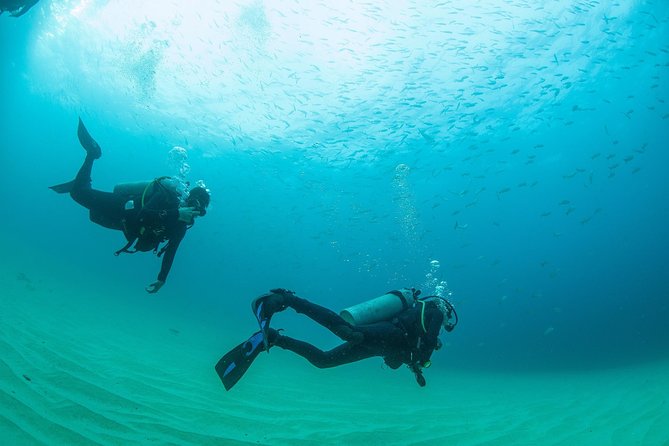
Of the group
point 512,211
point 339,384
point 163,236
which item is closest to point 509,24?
point 339,384

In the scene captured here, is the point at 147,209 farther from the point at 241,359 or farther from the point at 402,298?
the point at 402,298

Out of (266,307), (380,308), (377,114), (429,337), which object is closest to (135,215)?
(266,307)

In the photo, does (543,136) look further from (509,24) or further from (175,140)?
(175,140)

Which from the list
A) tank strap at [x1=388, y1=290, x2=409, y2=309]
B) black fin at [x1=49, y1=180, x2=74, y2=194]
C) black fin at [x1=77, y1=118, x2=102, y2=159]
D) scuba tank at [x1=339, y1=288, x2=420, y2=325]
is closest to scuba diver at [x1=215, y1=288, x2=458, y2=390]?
scuba tank at [x1=339, y1=288, x2=420, y2=325]

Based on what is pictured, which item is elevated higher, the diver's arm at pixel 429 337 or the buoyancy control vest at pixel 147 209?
the buoyancy control vest at pixel 147 209

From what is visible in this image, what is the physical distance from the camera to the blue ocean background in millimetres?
21203

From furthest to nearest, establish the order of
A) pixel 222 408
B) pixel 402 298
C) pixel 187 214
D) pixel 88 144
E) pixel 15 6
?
pixel 15 6 < pixel 222 408 < pixel 88 144 < pixel 402 298 < pixel 187 214

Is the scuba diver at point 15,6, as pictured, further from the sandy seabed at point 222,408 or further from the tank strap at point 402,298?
the tank strap at point 402,298

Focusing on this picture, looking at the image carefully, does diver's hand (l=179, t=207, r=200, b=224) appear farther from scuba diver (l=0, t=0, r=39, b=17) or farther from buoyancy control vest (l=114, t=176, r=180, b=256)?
scuba diver (l=0, t=0, r=39, b=17)

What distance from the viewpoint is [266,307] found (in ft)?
14.1

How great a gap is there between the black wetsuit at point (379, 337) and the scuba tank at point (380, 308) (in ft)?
0.48

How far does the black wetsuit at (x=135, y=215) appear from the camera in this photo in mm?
4863

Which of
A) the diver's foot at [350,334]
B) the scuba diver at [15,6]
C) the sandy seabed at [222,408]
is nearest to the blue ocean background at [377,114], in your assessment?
the sandy seabed at [222,408]

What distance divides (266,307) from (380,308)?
1.55 meters
